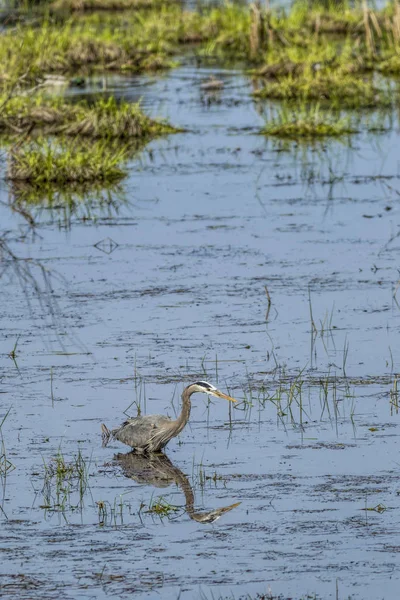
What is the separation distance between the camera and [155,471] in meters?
8.36

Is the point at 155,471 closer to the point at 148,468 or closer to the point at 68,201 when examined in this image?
the point at 148,468

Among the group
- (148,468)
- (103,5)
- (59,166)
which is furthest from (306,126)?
(103,5)

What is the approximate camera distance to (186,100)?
2277cm

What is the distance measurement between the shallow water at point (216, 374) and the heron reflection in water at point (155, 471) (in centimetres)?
4

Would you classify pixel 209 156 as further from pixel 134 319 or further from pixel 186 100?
pixel 134 319

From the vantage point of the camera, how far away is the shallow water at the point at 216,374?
693cm

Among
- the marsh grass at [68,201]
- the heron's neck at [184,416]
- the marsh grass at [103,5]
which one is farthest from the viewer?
the marsh grass at [103,5]

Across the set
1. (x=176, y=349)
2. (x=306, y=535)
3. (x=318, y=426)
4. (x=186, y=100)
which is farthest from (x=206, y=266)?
(x=186, y=100)

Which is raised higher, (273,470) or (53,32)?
(53,32)

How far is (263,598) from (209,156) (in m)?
12.2

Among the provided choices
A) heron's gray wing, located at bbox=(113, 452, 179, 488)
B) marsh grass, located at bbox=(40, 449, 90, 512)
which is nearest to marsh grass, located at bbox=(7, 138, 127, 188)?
heron's gray wing, located at bbox=(113, 452, 179, 488)

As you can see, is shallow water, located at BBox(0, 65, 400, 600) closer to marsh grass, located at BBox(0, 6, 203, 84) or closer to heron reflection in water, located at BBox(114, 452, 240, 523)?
heron reflection in water, located at BBox(114, 452, 240, 523)

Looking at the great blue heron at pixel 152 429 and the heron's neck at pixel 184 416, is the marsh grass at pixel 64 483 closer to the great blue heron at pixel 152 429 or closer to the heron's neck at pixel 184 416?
the great blue heron at pixel 152 429

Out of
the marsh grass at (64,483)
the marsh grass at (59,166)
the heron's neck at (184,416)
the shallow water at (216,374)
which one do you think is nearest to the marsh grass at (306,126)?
the shallow water at (216,374)
